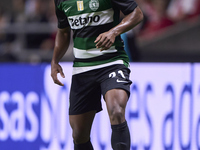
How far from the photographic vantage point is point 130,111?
659 centimetres

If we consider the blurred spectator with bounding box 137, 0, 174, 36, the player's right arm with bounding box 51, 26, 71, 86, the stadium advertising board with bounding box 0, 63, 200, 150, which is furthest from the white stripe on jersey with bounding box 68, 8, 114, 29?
the blurred spectator with bounding box 137, 0, 174, 36

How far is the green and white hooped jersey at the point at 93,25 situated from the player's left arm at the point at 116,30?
0.06m

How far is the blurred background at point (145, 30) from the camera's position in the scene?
978 centimetres

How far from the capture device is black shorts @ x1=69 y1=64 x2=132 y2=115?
4539mm

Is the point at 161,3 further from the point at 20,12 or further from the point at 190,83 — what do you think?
the point at 190,83

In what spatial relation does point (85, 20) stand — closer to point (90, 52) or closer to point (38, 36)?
point (90, 52)

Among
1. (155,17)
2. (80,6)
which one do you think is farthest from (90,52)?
(155,17)

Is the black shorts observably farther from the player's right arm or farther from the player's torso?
the player's right arm

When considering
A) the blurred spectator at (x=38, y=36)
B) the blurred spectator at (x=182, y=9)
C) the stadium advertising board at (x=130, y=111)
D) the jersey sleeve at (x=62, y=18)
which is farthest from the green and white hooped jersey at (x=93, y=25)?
the blurred spectator at (x=182, y=9)

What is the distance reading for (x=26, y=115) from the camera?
6.86 metres

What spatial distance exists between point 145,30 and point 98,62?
604cm

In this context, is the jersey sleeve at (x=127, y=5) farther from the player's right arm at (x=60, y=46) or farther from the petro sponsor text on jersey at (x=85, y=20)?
the player's right arm at (x=60, y=46)

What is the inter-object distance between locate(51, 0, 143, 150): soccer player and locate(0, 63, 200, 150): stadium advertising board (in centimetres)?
165

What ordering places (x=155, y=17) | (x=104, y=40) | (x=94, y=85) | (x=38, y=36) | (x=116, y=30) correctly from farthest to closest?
(x=155, y=17)
(x=38, y=36)
(x=94, y=85)
(x=116, y=30)
(x=104, y=40)
